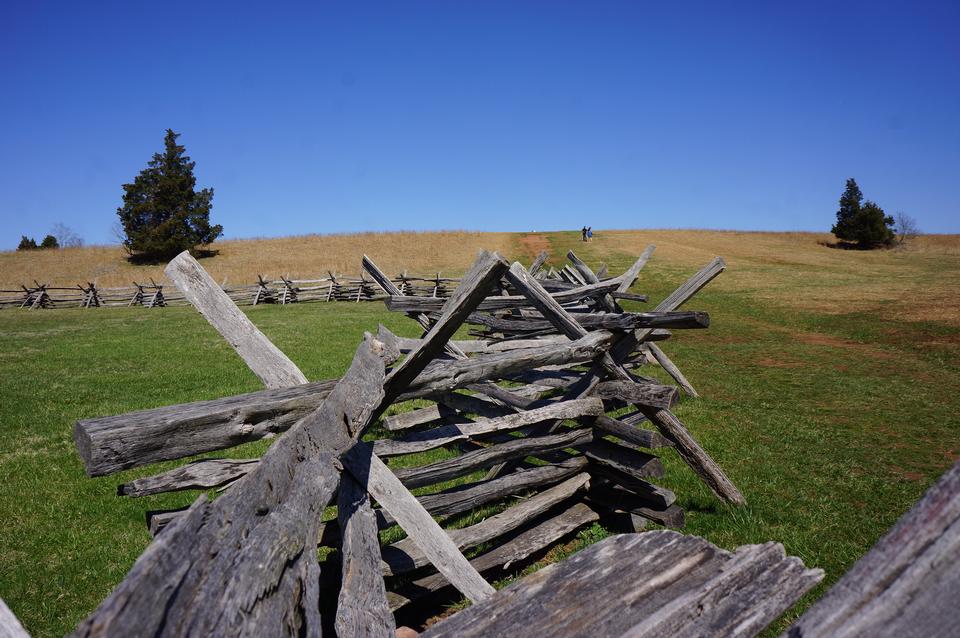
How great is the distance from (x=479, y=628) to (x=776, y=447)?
6.20 metres

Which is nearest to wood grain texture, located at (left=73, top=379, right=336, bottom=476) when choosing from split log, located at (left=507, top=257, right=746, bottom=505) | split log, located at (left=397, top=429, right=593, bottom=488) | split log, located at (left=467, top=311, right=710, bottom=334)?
split log, located at (left=397, top=429, right=593, bottom=488)

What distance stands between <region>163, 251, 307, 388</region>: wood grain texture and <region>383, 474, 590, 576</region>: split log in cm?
117

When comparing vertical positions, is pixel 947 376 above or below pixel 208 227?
below

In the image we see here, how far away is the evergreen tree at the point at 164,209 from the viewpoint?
1812 inches

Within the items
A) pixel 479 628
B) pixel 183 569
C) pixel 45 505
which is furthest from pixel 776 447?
pixel 45 505

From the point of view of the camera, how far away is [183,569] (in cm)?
117

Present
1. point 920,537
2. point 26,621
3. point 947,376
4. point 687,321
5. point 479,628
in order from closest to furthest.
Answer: point 920,537, point 479,628, point 26,621, point 687,321, point 947,376

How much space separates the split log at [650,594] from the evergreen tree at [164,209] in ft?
167

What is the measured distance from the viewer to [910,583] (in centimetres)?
73

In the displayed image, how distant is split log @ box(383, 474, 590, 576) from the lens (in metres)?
3.28

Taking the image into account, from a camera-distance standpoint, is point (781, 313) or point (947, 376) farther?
point (781, 313)

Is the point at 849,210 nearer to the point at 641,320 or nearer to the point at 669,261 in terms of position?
the point at 669,261

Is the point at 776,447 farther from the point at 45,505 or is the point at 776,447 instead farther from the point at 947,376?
the point at 45,505

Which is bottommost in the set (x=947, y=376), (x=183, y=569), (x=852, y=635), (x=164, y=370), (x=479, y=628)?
(x=164, y=370)
